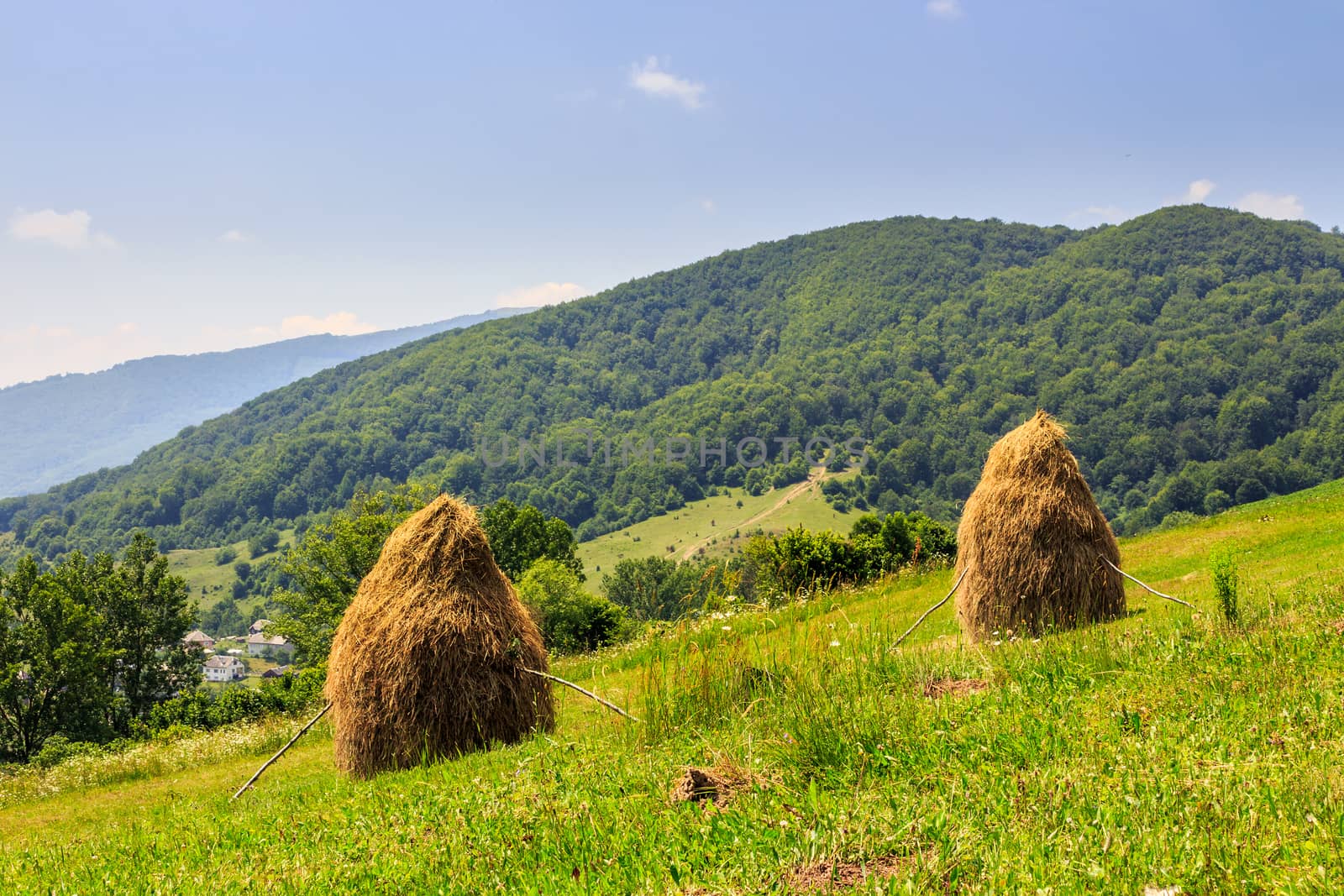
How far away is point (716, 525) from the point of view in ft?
564

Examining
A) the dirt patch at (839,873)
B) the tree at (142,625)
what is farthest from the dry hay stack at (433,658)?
the tree at (142,625)

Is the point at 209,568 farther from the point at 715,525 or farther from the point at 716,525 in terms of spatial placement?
the point at 716,525

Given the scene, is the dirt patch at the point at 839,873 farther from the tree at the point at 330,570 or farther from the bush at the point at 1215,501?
the bush at the point at 1215,501

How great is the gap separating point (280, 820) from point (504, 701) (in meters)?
2.55

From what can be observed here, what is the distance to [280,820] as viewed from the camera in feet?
20.9

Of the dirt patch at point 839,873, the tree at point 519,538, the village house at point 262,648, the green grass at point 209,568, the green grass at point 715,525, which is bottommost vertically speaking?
the village house at point 262,648

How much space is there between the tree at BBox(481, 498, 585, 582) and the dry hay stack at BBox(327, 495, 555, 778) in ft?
122

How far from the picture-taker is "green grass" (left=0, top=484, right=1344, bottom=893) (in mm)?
3449

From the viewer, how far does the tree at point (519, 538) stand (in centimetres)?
4701

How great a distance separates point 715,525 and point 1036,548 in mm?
162399

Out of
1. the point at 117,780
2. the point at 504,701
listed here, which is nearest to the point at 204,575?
the point at 117,780

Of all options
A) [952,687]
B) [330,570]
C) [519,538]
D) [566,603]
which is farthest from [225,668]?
[952,687]

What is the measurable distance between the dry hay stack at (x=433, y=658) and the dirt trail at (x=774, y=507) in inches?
5358

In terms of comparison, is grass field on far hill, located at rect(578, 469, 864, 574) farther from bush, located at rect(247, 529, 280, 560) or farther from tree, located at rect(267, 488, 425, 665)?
tree, located at rect(267, 488, 425, 665)
